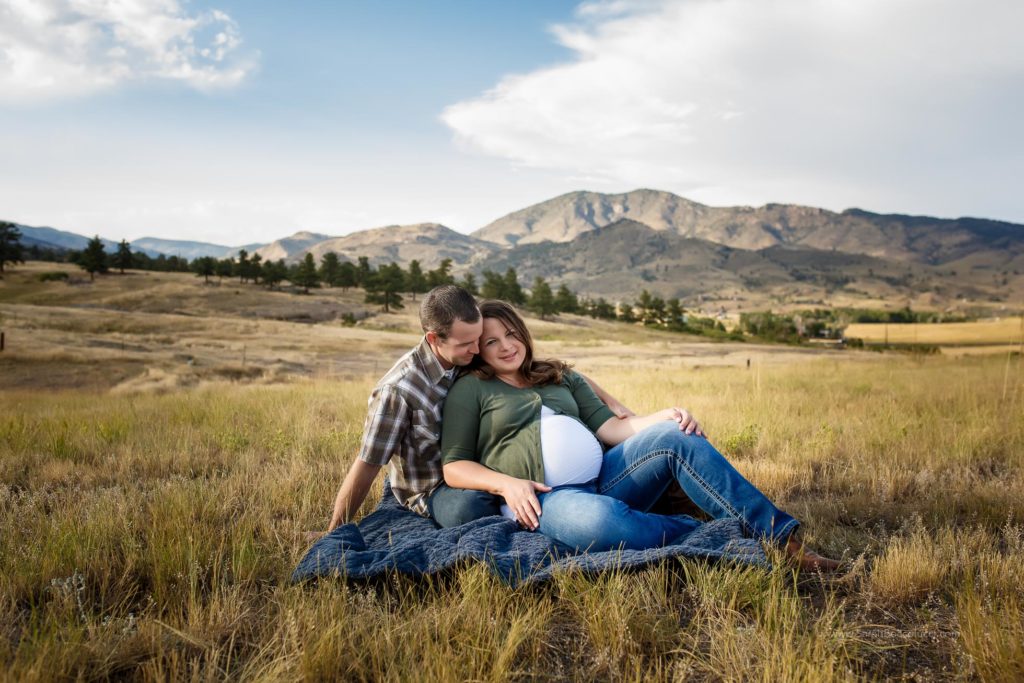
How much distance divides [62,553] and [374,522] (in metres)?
1.75

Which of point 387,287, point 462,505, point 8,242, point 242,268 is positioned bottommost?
point 462,505

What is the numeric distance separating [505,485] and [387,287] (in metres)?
69.9

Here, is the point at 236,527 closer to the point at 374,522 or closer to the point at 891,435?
the point at 374,522

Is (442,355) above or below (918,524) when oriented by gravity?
above

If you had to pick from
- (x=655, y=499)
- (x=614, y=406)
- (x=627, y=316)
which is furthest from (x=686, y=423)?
(x=627, y=316)

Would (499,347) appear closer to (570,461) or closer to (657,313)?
(570,461)

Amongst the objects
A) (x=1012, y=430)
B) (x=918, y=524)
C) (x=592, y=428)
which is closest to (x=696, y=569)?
(x=592, y=428)

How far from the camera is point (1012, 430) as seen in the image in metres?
6.61

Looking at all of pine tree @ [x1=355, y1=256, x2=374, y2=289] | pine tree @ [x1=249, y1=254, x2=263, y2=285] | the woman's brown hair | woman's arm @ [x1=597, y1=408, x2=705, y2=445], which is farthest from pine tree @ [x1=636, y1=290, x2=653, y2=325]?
the woman's brown hair

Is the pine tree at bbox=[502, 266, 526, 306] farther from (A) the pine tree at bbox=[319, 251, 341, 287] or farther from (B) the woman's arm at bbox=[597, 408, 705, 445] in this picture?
(B) the woman's arm at bbox=[597, 408, 705, 445]

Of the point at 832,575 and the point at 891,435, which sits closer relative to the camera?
the point at 832,575

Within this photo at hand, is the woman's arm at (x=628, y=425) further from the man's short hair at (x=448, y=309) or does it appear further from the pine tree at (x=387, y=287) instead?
the pine tree at (x=387, y=287)

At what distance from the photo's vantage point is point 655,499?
3736 mm

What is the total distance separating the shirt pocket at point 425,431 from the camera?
13.0 feet
